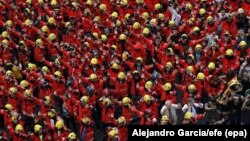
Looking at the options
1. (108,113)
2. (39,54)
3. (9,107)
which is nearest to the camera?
(108,113)

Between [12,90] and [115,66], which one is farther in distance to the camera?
[115,66]

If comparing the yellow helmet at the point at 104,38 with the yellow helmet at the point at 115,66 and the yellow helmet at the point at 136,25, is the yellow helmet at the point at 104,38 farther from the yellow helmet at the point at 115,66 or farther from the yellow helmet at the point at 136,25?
the yellow helmet at the point at 115,66

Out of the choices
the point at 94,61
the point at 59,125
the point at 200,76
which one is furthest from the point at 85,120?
the point at 200,76

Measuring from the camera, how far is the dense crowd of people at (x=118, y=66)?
19.9 metres

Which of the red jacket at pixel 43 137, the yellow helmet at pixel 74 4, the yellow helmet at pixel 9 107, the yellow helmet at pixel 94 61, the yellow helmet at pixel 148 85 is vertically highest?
the yellow helmet at pixel 74 4

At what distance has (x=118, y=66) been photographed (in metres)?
22.3

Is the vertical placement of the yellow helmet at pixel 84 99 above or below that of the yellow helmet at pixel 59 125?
above

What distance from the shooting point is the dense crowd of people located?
1994 centimetres

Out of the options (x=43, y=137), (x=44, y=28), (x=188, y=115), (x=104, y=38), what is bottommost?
(x=43, y=137)

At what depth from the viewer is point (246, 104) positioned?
19031 mm

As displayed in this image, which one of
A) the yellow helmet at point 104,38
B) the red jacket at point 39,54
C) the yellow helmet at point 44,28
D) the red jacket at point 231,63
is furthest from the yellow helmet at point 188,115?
the yellow helmet at point 44,28

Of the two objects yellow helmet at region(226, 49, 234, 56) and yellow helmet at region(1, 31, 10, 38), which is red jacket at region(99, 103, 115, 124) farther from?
yellow helmet at region(1, 31, 10, 38)

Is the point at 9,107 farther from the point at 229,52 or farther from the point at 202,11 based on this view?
the point at 202,11

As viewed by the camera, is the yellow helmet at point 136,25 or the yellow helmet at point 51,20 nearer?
the yellow helmet at point 136,25
